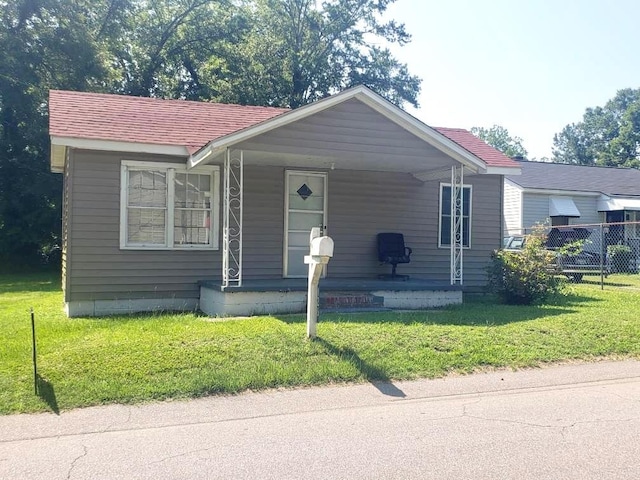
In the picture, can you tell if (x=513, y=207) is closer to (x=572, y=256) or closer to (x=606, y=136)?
(x=572, y=256)

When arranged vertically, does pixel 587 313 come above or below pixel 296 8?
below

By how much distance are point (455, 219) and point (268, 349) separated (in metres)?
6.49

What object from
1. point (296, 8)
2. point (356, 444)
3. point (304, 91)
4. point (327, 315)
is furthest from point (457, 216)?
point (296, 8)

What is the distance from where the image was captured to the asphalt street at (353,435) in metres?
3.99

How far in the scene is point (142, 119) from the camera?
11312mm

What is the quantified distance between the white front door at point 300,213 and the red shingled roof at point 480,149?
2.84 metres

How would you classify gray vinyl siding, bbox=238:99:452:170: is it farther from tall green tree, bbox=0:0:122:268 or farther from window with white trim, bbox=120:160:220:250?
tall green tree, bbox=0:0:122:268

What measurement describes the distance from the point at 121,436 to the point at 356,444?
1902 millimetres

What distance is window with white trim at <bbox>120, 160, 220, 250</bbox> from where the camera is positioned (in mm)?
10500

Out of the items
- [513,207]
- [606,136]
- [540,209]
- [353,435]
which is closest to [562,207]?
[540,209]

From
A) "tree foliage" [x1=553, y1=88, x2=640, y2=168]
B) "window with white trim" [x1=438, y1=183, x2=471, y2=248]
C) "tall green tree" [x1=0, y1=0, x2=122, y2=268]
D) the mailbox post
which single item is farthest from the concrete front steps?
"tree foliage" [x1=553, y1=88, x2=640, y2=168]

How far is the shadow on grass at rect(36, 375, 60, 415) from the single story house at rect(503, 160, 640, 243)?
64.3ft

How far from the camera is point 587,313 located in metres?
9.65

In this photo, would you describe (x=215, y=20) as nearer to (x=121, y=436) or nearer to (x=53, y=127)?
(x=53, y=127)
